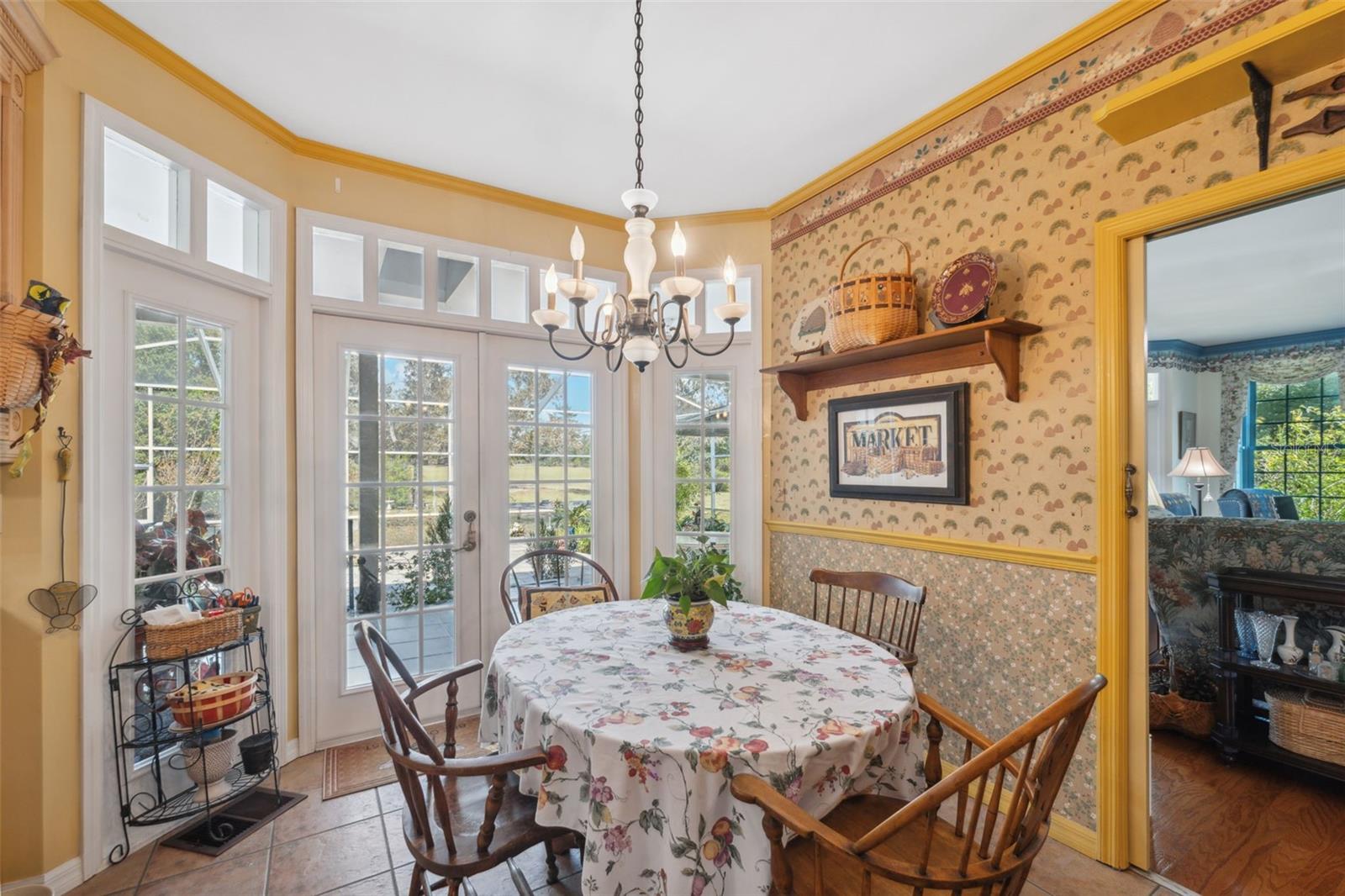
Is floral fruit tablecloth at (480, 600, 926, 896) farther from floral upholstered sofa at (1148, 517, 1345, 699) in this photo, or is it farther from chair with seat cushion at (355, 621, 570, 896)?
floral upholstered sofa at (1148, 517, 1345, 699)

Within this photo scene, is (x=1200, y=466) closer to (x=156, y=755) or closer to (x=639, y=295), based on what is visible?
(x=639, y=295)

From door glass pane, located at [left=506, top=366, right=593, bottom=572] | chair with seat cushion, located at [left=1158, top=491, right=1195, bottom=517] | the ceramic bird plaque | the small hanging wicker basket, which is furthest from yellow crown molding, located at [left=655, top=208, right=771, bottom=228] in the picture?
chair with seat cushion, located at [left=1158, top=491, right=1195, bottom=517]

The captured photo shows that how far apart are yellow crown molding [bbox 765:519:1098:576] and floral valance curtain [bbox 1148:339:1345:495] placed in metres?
5.02

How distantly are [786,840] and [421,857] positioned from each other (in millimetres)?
836

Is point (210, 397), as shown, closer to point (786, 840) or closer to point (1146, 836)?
point (786, 840)

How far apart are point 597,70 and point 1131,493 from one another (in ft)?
8.05

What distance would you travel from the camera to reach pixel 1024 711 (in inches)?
A: 90.4

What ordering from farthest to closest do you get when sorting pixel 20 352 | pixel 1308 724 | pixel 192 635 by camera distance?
pixel 1308 724, pixel 192 635, pixel 20 352

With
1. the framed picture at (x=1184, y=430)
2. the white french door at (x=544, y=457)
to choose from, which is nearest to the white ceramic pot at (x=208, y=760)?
the white french door at (x=544, y=457)

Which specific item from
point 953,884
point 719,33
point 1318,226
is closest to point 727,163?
point 719,33

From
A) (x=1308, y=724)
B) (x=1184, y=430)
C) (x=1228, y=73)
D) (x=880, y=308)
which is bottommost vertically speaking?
(x=1308, y=724)

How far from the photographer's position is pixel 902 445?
9.12 feet

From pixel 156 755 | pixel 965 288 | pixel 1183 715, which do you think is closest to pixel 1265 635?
pixel 1183 715

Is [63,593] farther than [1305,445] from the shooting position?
No
